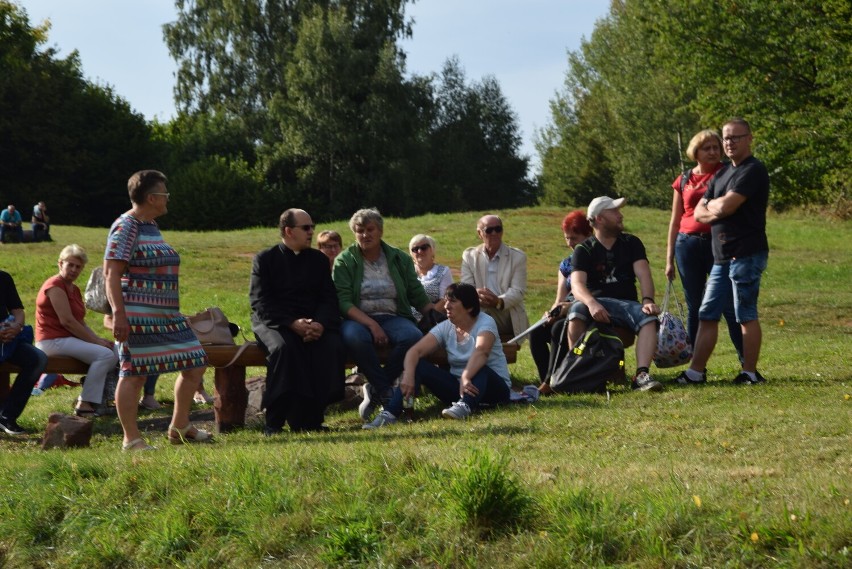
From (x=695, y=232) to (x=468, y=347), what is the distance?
2.25 metres

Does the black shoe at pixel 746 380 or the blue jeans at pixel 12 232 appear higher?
the blue jeans at pixel 12 232

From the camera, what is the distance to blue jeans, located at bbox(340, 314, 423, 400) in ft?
30.5

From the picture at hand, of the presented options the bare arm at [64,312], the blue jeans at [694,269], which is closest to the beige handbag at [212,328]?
the bare arm at [64,312]

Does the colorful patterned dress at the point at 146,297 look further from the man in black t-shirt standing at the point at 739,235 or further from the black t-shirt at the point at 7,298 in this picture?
the man in black t-shirt standing at the point at 739,235

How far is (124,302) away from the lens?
7.79 metres

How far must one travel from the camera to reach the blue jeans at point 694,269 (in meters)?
9.77

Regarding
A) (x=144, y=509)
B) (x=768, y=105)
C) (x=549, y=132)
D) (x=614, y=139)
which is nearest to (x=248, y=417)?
(x=144, y=509)

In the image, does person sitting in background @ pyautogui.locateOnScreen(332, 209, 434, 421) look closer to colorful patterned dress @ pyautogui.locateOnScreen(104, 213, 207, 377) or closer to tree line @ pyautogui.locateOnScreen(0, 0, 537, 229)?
colorful patterned dress @ pyautogui.locateOnScreen(104, 213, 207, 377)

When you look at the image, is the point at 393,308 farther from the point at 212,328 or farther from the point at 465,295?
the point at 212,328

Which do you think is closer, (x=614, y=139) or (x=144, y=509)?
(x=144, y=509)

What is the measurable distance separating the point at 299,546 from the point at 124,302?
9.29 ft

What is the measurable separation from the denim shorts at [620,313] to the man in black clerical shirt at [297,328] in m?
2.02

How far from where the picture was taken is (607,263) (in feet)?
32.0

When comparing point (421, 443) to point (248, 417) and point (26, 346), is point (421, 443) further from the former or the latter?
point (26, 346)
